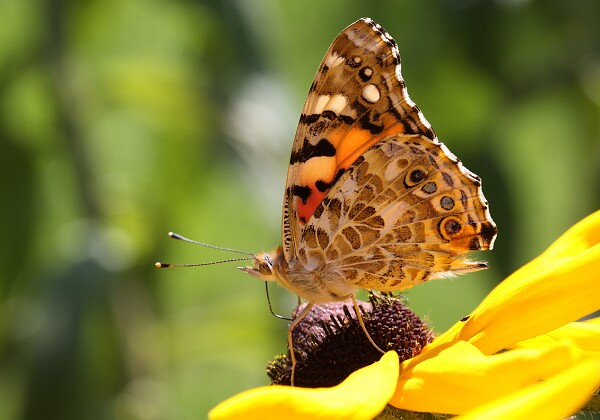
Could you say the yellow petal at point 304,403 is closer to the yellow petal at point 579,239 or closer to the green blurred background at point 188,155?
the yellow petal at point 579,239

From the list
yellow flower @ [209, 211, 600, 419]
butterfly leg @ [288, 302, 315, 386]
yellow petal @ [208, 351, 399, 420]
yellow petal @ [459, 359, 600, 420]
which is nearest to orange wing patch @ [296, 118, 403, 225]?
butterfly leg @ [288, 302, 315, 386]

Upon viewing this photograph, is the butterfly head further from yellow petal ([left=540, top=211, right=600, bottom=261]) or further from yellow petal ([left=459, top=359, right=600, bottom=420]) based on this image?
yellow petal ([left=459, top=359, right=600, bottom=420])

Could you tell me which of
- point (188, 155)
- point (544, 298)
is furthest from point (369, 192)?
point (188, 155)

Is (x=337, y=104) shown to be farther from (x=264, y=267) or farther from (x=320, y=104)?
(x=264, y=267)

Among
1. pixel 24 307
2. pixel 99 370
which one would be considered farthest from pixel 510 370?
pixel 24 307

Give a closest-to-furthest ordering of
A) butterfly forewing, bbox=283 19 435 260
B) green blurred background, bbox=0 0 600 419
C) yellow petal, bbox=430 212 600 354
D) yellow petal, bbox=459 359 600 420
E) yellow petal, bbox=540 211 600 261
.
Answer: yellow petal, bbox=459 359 600 420 < yellow petal, bbox=430 212 600 354 < yellow petal, bbox=540 211 600 261 < butterfly forewing, bbox=283 19 435 260 < green blurred background, bbox=0 0 600 419
